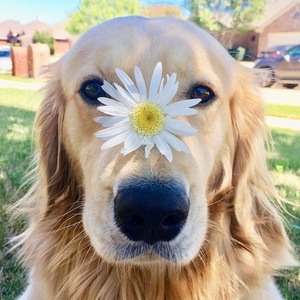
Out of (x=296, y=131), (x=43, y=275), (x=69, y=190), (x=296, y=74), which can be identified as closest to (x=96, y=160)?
(x=69, y=190)

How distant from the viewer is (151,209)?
168 centimetres

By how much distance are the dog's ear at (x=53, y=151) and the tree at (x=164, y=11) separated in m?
0.64

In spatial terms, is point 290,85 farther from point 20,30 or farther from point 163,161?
point 20,30

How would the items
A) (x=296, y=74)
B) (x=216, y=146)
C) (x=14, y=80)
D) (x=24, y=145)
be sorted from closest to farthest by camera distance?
(x=216, y=146) < (x=24, y=145) < (x=296, y=74) < (x=14, y=80)

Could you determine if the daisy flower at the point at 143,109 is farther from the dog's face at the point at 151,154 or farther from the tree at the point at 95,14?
the tree at the point at 95,14

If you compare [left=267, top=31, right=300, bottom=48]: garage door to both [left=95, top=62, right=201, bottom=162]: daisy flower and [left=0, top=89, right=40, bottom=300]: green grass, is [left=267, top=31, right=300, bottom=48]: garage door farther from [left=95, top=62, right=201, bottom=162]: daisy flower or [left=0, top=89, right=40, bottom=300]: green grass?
[left=95, top=62, right=201, bottom=162]: daisy flower

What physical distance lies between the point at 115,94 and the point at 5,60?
14.4 metres

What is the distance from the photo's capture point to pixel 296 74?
1192 cm

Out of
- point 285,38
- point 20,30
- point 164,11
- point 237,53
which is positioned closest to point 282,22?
point 285,38

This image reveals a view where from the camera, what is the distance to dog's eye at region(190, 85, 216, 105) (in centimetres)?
216

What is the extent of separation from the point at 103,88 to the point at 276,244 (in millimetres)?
1283

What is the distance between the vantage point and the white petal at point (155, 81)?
6.34ft

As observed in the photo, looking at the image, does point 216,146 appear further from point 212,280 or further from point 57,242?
point 57,242

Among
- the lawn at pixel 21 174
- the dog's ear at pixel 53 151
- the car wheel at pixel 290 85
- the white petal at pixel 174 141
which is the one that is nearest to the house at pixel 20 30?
the lawn at pixel 21 174
